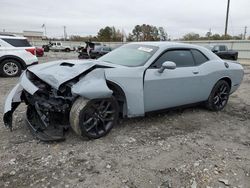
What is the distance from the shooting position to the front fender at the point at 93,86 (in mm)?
3332

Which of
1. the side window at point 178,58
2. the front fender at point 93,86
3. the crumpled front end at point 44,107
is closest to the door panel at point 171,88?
the side window at point 178,58

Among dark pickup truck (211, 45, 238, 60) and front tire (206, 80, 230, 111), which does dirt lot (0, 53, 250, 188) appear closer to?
front tire (206, 80, 230, 111)

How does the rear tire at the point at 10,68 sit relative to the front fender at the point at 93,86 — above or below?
below

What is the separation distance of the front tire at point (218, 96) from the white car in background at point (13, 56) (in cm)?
726

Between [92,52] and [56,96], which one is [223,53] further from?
[56,96]

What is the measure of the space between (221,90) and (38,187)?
13.8ft

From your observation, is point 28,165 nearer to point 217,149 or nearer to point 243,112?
point 217,149

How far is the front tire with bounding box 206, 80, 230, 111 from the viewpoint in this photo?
16.9 ft

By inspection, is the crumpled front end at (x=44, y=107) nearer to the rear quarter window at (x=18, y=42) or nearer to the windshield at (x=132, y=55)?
the windshield at (x=132, y=55)

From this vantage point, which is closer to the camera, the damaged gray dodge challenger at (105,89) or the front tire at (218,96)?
the damaged gray dodge challenger at (105,89)

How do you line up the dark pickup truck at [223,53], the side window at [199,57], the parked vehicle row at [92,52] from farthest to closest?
the dark pickup truck at [223,53], the parked vehicle row at [92,52], the side window at [199,57]

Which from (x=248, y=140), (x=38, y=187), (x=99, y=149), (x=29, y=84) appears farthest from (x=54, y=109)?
(x=248, y=140)

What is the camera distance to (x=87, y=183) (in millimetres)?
2643

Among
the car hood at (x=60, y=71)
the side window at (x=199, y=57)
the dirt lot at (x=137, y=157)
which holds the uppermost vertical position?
the side window at (x=199, y=57)
